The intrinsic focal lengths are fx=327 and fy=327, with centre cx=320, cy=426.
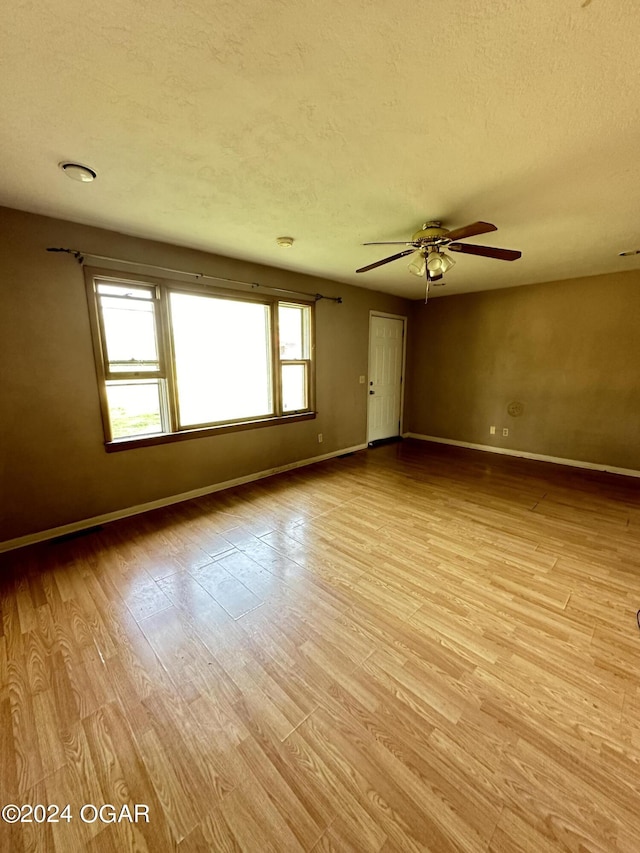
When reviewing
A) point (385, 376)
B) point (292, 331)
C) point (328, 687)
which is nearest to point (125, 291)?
point (292, 331)

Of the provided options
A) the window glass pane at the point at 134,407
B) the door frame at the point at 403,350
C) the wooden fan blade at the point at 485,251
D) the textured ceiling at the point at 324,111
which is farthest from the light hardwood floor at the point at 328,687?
the door frame at the point at 403,350

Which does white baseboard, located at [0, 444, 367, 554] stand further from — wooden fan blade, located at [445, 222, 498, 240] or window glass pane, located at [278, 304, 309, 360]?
wooden fan blade, located at [445, 222, 498, 240]

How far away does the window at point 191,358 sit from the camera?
9.57ft

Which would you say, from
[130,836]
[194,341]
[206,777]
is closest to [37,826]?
[130,836]

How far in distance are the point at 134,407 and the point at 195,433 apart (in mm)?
613

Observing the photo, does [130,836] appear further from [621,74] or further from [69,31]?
[621,74]

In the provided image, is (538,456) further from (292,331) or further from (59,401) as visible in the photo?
(59,401)

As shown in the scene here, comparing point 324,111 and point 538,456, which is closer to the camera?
point 324,111

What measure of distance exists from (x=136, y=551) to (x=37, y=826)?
162cm

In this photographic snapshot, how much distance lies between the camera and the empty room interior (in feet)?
3.52

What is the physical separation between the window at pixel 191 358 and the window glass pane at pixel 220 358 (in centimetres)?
1

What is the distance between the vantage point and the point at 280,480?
403 cm

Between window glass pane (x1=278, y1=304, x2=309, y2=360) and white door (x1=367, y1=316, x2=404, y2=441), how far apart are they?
1405mm

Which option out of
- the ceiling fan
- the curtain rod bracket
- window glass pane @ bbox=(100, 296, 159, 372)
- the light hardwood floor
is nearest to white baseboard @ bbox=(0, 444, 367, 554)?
the light hardwood floor
